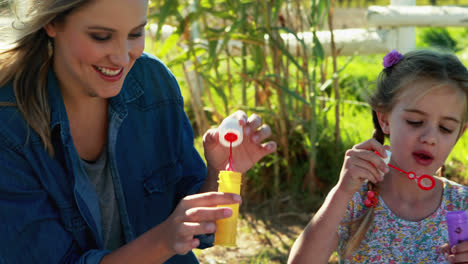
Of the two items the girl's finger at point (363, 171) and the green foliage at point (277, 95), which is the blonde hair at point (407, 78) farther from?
the green foliage at point (277, 95)

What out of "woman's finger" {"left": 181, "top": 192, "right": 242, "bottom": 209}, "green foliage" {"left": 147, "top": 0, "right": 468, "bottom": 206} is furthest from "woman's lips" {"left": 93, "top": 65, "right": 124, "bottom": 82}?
"green foliage" {"left": 147, "top": 0, "right": 468, "bottom": 206}

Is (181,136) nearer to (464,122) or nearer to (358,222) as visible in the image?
(358,222)

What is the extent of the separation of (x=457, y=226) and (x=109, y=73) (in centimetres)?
102

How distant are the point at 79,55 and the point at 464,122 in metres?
1.17

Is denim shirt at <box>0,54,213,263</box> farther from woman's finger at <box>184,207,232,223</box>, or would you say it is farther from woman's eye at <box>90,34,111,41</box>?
woman's finger at <box>184,207,232,223</box>

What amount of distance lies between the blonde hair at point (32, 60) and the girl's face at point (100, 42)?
0.04m

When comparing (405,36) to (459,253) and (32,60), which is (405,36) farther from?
(32,60)

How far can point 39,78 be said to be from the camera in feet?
5.28

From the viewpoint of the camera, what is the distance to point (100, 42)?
1525 millimetres

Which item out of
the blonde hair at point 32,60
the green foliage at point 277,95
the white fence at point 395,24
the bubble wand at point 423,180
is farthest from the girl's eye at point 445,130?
the white fence at point 395,24

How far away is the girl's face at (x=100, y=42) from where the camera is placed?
149 cm

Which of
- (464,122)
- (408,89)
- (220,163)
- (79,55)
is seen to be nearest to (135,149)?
(220,163)

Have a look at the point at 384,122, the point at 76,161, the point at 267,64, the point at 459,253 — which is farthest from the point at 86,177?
the point at 267,64

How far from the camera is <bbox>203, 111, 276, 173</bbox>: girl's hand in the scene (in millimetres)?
1669
